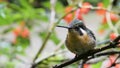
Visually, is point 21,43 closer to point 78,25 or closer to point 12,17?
point 12,17

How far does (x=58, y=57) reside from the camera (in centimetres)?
143

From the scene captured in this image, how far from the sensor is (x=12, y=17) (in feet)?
4.91

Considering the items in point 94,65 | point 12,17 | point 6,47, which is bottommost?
point 94,65

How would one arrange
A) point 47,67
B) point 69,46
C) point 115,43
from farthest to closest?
point 47,67 < point 69,46 < point 115,43

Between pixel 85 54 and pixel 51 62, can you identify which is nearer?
pixel 85 54

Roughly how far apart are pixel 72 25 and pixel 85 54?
0.21 ft

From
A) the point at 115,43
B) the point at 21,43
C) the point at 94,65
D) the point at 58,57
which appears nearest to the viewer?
the point at 115,43

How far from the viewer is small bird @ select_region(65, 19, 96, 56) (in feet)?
2.24

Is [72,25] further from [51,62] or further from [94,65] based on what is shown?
[51,62]

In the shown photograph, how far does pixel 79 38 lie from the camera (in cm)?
70

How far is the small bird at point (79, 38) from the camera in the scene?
2.24ft

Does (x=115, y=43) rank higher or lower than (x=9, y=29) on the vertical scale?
lower

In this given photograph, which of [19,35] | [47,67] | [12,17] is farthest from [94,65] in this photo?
[19,35]

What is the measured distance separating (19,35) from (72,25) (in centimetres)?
98
